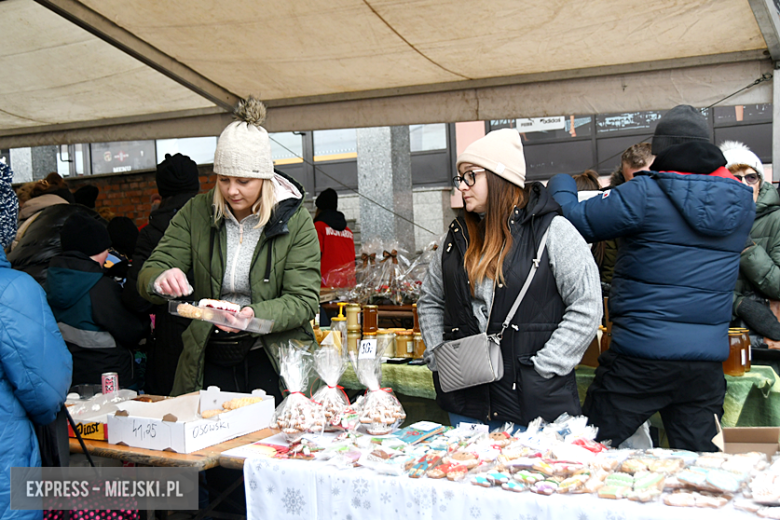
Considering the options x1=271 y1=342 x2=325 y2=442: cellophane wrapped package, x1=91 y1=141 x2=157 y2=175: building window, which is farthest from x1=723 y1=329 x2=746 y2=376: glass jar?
x1=91 y1=141 x2=157 y2=175: building window

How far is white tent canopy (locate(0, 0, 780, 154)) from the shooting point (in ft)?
10.0

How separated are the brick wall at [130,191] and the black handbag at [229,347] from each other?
6.90 m

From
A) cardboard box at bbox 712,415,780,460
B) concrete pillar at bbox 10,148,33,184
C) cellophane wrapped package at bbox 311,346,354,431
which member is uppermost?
concrete pillar at bbox 10,148,33,184

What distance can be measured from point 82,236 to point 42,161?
8739 mm

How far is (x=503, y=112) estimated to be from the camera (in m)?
3.74

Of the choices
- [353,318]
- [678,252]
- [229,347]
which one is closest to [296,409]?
[229,347]

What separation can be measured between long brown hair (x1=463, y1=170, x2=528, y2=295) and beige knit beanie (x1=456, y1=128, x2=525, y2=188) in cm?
3

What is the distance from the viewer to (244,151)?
2.43 meters

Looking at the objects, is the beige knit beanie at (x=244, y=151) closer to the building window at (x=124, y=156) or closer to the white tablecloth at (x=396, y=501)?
the white tablecloth at (x=396, y=501)

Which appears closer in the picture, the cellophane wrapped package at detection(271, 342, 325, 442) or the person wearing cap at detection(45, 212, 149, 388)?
the cellophane wrapped package at detection(271, 342, 325, 442)

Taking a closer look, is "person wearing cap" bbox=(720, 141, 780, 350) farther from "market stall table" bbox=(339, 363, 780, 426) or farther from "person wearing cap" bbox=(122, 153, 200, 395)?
"person wearing cap" bbox=(122, 153, 200, 395)

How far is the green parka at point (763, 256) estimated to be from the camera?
3434 millimetres

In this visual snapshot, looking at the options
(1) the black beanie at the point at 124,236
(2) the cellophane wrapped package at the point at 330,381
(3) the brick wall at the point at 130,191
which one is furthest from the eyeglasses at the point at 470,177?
(3) the brick wall at the point at 130,191

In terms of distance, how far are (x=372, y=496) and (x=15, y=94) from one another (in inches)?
155
